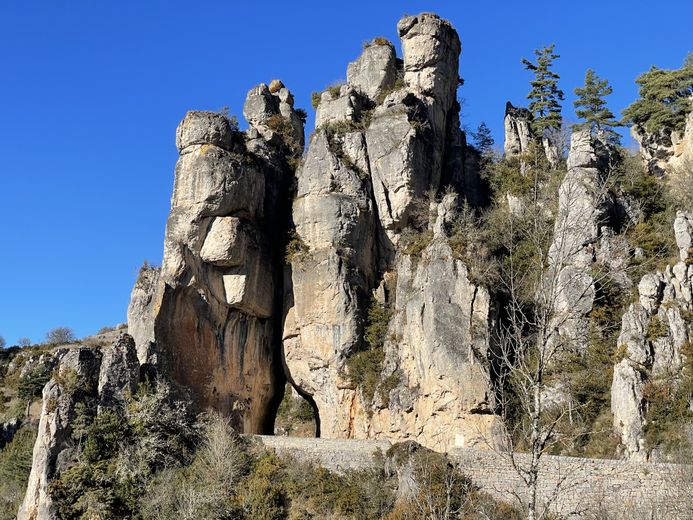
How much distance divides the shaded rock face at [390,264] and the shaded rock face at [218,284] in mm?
1421

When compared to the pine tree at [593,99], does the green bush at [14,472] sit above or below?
below

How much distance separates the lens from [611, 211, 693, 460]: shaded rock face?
27.9m

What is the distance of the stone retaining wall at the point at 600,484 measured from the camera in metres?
23.7

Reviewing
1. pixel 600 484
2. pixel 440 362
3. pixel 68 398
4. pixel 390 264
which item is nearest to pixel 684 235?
pixel 440 362

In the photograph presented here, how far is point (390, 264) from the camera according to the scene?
36.2 metres

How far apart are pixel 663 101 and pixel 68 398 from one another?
3717 cm

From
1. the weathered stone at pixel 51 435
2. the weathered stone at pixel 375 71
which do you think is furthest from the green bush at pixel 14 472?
the weathered stone at pixel 375 71

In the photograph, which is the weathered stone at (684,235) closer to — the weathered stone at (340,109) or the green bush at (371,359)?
the green bush at (371,359)

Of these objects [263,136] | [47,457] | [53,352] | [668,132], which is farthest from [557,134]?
[53,352]

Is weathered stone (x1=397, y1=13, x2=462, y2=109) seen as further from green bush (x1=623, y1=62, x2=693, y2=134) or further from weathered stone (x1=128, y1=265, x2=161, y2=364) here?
weathered stone (x1=128, y1=265, x2=161, y2=364)

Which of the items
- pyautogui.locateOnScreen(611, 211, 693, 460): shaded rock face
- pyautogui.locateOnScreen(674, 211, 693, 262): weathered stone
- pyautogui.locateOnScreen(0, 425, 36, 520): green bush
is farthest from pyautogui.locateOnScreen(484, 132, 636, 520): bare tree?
pyautogui.locateOnScreen(0, 425, 36, 520): green bush

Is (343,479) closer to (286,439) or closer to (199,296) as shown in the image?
(286,439)

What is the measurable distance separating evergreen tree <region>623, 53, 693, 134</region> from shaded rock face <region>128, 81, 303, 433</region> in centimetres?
2296

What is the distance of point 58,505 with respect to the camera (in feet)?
93.8
